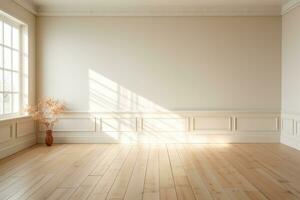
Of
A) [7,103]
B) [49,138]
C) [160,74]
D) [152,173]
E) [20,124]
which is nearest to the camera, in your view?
[152,173]

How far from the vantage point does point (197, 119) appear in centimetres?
732

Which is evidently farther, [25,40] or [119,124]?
[119,124]

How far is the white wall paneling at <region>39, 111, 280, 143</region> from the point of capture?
732 cm

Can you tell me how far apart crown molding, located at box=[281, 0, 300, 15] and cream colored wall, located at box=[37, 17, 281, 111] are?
0.29 m

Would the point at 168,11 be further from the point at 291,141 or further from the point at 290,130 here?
the point at 291,141

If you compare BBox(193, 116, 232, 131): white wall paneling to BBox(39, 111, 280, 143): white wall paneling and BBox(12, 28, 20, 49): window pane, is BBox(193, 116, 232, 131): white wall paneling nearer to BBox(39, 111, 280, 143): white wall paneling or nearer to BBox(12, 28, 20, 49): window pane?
BBox(39, 111, 280, 143): white wall paneling

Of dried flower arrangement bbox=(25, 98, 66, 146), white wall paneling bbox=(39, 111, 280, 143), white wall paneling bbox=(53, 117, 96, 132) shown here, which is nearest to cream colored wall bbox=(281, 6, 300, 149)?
white wall paneling bbox=(39, 111, 280, 143)

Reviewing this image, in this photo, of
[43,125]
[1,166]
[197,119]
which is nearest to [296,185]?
[197,119]

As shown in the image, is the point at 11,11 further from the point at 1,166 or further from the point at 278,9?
the point at 278,9

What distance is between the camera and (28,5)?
22.1 feet

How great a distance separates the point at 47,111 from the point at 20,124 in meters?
0.88

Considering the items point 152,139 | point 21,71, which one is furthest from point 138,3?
point 152,139

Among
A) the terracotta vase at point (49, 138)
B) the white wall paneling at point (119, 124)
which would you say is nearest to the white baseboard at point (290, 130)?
the white wall paneling at point (119, 124)

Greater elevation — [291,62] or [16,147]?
[291,62]
